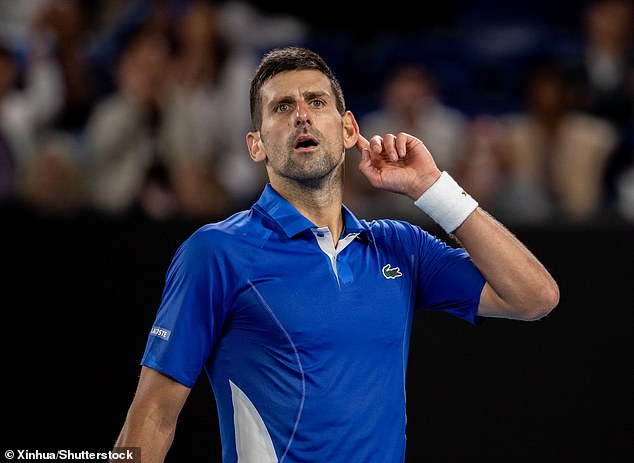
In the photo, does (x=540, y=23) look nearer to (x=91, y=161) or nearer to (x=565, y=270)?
(x=565, y=270)

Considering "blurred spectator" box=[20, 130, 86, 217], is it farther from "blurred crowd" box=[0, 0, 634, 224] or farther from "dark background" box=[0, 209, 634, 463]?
"dark background" box=[0, 209, 634, 463]

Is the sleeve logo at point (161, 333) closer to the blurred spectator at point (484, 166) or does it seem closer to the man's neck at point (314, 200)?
the man's neck at point (314, 200)

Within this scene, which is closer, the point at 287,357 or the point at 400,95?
the point at 287,357

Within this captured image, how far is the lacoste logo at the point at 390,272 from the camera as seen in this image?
9.96 ft

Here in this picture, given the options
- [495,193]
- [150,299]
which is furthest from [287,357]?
[495,193]

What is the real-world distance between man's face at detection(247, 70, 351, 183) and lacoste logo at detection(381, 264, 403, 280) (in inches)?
13.3

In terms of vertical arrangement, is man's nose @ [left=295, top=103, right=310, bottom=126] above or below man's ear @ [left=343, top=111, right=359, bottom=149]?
above

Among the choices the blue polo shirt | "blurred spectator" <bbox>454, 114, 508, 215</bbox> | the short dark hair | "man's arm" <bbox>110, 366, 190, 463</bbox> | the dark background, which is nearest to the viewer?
"man's arm" <bbox>110, 366, 190, 463</bbox>

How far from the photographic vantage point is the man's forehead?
3035 millimetres

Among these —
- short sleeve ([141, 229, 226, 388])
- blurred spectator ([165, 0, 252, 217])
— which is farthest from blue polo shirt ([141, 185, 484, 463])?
blurred spectator ([165, 0, 252, 217])

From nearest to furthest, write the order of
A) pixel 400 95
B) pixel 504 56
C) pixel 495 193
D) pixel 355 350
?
1. pixel 355 350
2. pixel 495 193
3. pixel 400 95
4. pixel 504 56

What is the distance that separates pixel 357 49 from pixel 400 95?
116 centimetres

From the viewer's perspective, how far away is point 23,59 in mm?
6875

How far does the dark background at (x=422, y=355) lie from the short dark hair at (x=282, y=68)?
6.97ft
